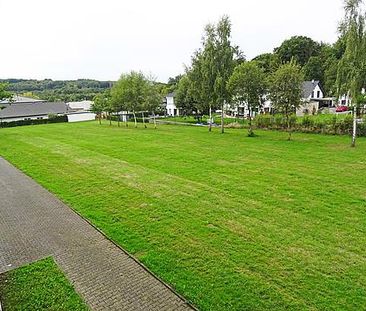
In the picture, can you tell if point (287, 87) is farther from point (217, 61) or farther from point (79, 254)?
point (79, 254)

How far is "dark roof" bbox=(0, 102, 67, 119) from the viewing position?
176ft

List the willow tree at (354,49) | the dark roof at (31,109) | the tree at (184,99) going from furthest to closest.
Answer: the dark roof at (31,109) < the tree at (184,99) < the willow tree at (354,49)

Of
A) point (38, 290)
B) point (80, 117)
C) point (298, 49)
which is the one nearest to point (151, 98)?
point (80, 117)

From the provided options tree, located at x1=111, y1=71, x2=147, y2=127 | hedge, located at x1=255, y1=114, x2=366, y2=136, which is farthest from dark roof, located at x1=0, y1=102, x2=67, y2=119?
hedge, located at x1=255, y1=114, x2=366, y2=136

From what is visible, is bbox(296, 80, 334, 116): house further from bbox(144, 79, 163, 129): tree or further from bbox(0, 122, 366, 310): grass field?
bbox(0, 122, 366, 310): grass field

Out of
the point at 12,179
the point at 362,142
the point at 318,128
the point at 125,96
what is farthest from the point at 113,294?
the point at 125,96

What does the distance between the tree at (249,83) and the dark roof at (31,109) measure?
43.7 m

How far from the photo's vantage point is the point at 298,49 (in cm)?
6206

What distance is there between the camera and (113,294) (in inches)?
210

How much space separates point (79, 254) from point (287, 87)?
775 inches

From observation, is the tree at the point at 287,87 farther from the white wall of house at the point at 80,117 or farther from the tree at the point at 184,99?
the white wall of house at the point at 80,117

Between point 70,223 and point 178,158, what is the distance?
9039 mm

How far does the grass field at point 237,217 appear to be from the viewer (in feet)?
17.7

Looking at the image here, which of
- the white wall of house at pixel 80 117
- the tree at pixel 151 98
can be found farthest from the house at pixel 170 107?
the tree at pixel 151 98
